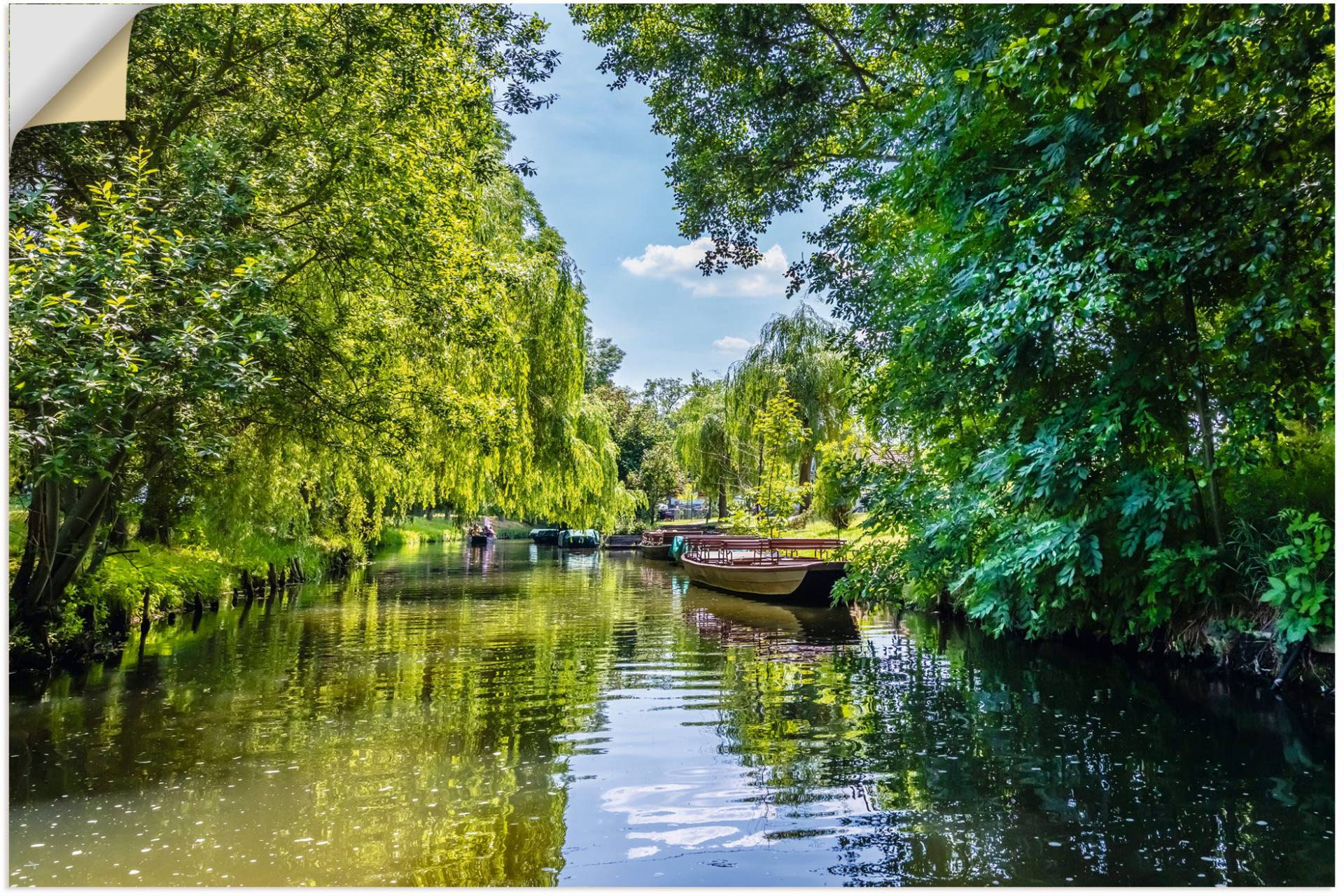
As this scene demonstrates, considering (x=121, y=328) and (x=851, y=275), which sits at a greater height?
(x=851, y=275)

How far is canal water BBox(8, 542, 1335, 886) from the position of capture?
2803 millimetres

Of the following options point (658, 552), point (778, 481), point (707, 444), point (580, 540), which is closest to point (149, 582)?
point (778, 481)

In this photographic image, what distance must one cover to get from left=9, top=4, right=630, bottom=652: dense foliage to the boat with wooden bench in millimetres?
5247

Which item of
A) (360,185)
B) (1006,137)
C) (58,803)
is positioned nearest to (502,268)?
(360,185)

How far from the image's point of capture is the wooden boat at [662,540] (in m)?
21.8

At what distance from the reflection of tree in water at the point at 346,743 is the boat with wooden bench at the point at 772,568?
11.8 ft

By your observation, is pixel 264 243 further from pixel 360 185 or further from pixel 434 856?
pixel 434 856

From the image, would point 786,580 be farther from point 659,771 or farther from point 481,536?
point 481,536

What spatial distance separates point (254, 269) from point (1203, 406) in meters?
5.84

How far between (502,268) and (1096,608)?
5.85m

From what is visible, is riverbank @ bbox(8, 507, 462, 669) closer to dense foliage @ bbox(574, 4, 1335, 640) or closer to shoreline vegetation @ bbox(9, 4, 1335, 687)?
shoreline vegetation @ bbox(9, 4, 1335, 687)

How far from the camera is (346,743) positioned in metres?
4.33

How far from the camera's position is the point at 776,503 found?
13.3m

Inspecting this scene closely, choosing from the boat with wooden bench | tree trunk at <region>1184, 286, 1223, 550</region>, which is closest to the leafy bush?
tree trunk at <region>1184, 286, 1223, 550</region>
